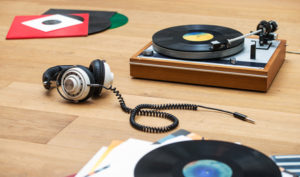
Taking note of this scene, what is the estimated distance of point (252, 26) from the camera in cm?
233

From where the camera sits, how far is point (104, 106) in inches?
62.3

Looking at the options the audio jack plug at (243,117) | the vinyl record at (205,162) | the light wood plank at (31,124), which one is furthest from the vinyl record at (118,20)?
the vinyl record at (205,162)

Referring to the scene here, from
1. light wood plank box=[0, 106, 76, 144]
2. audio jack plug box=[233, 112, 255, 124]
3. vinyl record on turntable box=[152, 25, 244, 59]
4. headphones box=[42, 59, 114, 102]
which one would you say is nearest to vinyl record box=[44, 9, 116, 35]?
vinyl record on turntable box=[152, 25, 244, 59]

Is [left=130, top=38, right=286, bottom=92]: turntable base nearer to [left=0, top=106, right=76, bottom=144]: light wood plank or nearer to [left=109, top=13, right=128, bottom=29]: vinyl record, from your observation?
[left=0, top=106, right=76, bottom=144]: light wood plank

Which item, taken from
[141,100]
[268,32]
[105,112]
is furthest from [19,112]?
[268,32]

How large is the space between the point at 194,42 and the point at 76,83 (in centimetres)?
46

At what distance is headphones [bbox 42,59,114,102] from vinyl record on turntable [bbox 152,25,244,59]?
253mm

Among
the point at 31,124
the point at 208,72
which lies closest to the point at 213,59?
the point at 208,72

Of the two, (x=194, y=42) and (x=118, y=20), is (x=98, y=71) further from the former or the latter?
(x=118, y=20)

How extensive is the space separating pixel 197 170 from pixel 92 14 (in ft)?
5.61

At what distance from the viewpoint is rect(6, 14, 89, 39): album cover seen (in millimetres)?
2277

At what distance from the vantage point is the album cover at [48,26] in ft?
7.47

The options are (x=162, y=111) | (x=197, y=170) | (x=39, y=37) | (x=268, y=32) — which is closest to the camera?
(x=197, y=170)

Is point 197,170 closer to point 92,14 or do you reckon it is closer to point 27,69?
point 27,69
